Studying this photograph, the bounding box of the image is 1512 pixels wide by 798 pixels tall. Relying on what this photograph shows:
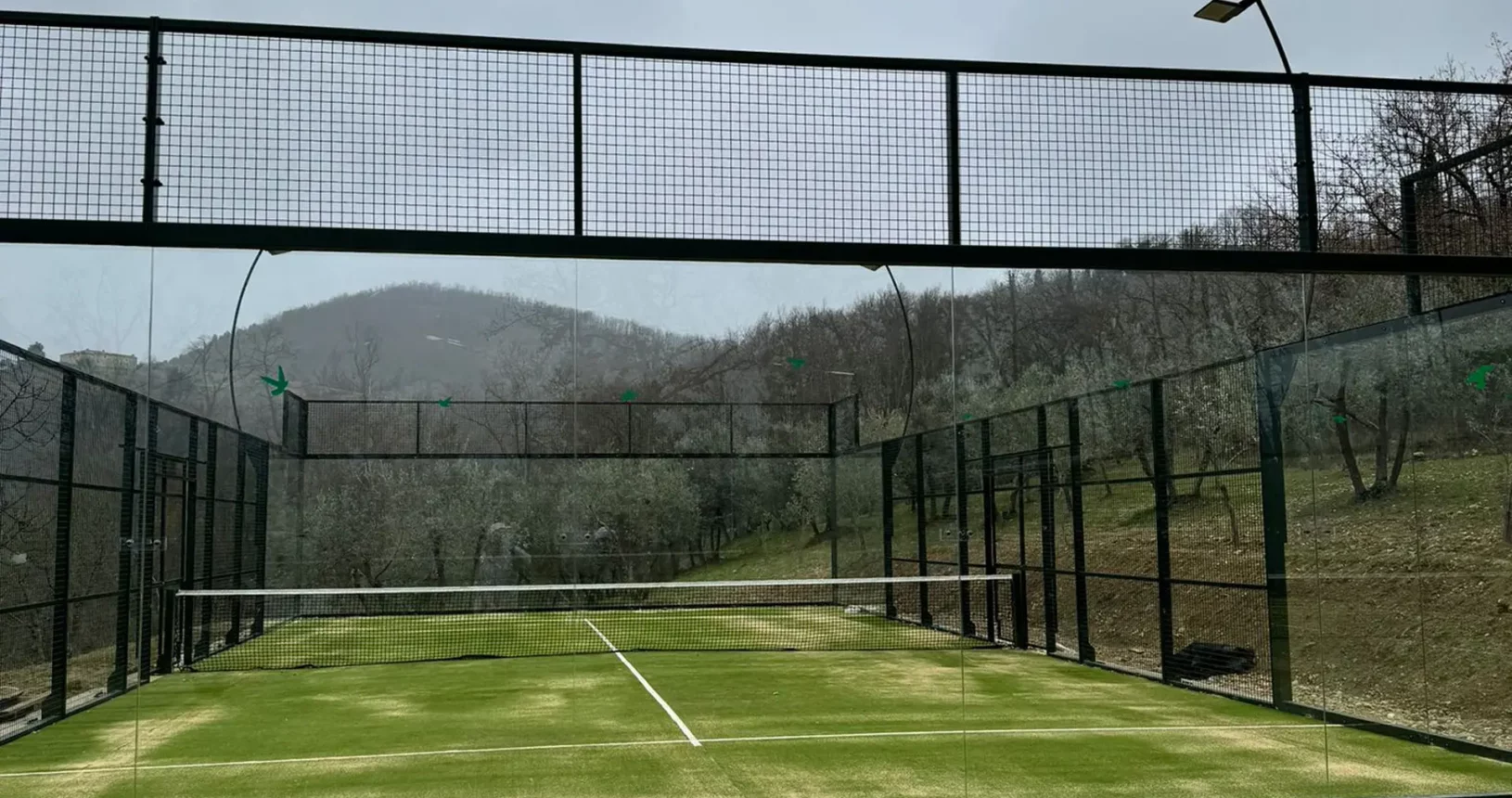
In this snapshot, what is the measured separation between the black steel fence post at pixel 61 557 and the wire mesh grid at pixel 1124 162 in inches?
188

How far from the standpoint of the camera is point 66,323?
5738mm

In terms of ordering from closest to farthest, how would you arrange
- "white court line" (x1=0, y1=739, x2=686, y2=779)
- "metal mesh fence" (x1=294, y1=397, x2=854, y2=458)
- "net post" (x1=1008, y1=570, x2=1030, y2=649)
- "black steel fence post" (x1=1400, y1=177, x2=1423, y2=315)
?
"white court line" (x1=0, y1=739, x2=686, y2=779), "metal mesh fence" (x1=294, y1=397, x2=854, y2=458), "net post" (x1=1008, y1=570, x2=1030, y2=649), "black steel fence post" (x1=1400, y1=177, x2=1423, y2=315)

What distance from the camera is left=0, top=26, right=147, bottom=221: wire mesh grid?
5.82 m

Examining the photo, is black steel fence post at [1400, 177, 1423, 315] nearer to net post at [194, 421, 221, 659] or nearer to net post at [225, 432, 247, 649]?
net post at [225, 432, 247, 649]

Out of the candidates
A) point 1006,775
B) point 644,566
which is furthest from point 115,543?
point 1006,775

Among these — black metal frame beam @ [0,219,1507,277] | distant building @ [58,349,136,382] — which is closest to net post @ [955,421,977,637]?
black metal frame beam @ [0,219,1507,277]

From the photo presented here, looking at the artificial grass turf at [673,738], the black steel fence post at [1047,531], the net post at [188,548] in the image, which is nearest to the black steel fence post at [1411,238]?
the black steel fence post at [1047,531]

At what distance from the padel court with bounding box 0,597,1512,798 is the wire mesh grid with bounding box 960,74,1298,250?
7.66ft

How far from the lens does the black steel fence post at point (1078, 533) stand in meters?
7.01

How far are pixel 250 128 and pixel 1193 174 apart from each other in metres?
4.98

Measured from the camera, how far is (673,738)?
6148mm

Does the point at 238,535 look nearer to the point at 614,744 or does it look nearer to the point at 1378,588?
the point at 614,744

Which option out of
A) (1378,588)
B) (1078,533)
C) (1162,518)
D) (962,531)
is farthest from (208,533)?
(1378,588)

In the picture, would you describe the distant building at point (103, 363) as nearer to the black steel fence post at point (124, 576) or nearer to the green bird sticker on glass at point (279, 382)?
the black steel fence post at point (124, 576)
